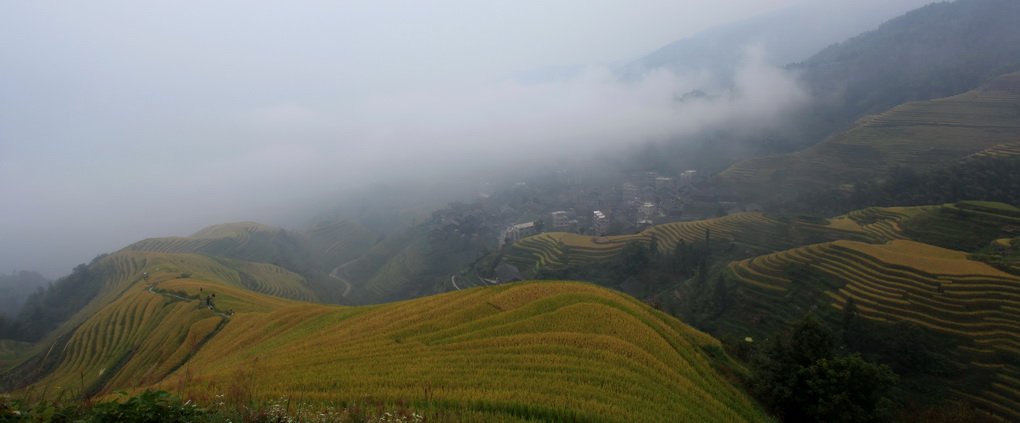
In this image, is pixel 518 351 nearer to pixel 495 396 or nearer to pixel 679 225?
pixel 495 396

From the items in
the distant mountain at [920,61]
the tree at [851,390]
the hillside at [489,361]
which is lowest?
the tree at [851,390]

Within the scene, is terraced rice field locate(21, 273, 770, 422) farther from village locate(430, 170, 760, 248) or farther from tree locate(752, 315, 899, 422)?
village locate(430, 170, 760, 248)

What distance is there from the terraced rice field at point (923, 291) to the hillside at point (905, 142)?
1379 inches

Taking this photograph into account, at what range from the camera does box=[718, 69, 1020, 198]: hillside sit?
52375 millimetres

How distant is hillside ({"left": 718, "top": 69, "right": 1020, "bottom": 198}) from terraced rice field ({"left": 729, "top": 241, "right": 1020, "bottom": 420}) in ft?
115

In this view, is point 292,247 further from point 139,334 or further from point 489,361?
point 489,361

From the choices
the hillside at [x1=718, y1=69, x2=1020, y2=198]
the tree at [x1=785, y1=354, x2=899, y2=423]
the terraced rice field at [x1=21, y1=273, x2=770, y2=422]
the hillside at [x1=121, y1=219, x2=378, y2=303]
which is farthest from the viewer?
the hillside at [x1=121, y1=219, x2=378, y2=303]

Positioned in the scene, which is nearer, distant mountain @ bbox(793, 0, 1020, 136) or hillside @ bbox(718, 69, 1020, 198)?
hillside @ bbox(718, 69, 1020, 198)

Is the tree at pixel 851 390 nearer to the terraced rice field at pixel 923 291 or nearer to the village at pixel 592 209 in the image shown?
the terraced rice field at pixel 923 291

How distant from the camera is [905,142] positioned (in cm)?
5681

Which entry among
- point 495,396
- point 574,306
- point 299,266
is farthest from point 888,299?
point 299,266

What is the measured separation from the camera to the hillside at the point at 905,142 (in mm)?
52375

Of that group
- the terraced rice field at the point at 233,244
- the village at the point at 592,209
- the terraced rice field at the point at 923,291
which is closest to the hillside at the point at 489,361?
the terraced rice field at the point at 923,291

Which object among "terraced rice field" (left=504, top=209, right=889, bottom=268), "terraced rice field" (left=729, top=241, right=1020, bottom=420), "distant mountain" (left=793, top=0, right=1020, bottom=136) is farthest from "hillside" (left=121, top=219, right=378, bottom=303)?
"distant mountain" (left=793, top=0, right=1020, bottom=136)
